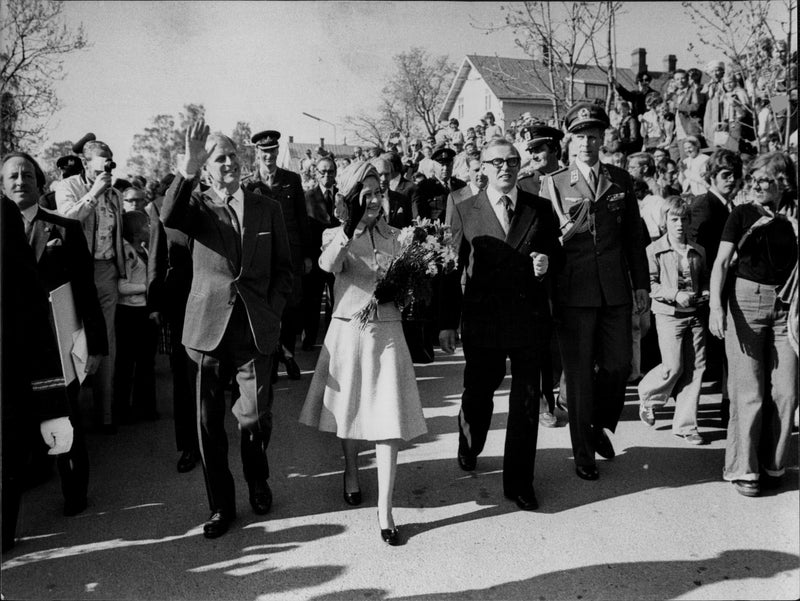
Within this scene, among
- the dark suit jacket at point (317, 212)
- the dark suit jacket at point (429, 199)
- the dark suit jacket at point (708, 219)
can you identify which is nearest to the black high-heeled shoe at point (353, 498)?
the dark suit jacket at point (708, 219)

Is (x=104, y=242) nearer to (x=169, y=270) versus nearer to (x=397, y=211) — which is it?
(x=169, y=270)

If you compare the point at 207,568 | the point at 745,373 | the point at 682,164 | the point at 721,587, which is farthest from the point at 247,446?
the point at 682,164

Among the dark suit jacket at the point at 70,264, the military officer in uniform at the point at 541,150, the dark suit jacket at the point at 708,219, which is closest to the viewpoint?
the dark suit jacket at the point at 70,264

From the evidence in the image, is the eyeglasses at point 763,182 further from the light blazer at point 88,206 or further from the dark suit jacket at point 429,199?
the light blazer at point 88,206

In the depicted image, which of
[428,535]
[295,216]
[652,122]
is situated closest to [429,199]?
[295,216]

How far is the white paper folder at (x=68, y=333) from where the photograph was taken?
177 inches

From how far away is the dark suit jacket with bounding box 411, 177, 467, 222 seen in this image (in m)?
9.20

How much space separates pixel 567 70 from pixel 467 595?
41.8 ft

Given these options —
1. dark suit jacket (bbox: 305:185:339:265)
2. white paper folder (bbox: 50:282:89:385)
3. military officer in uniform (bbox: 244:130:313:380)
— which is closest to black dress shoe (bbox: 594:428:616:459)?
military officer in uniform (bbox: 244:130:313:380)

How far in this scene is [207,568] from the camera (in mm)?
3822

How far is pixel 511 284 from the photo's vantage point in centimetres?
461

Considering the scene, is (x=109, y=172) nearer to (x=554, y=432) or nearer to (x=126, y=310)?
(x=126, y=310)

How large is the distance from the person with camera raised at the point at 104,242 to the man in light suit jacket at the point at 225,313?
7.10 ft

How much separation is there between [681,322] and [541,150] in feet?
6.95
